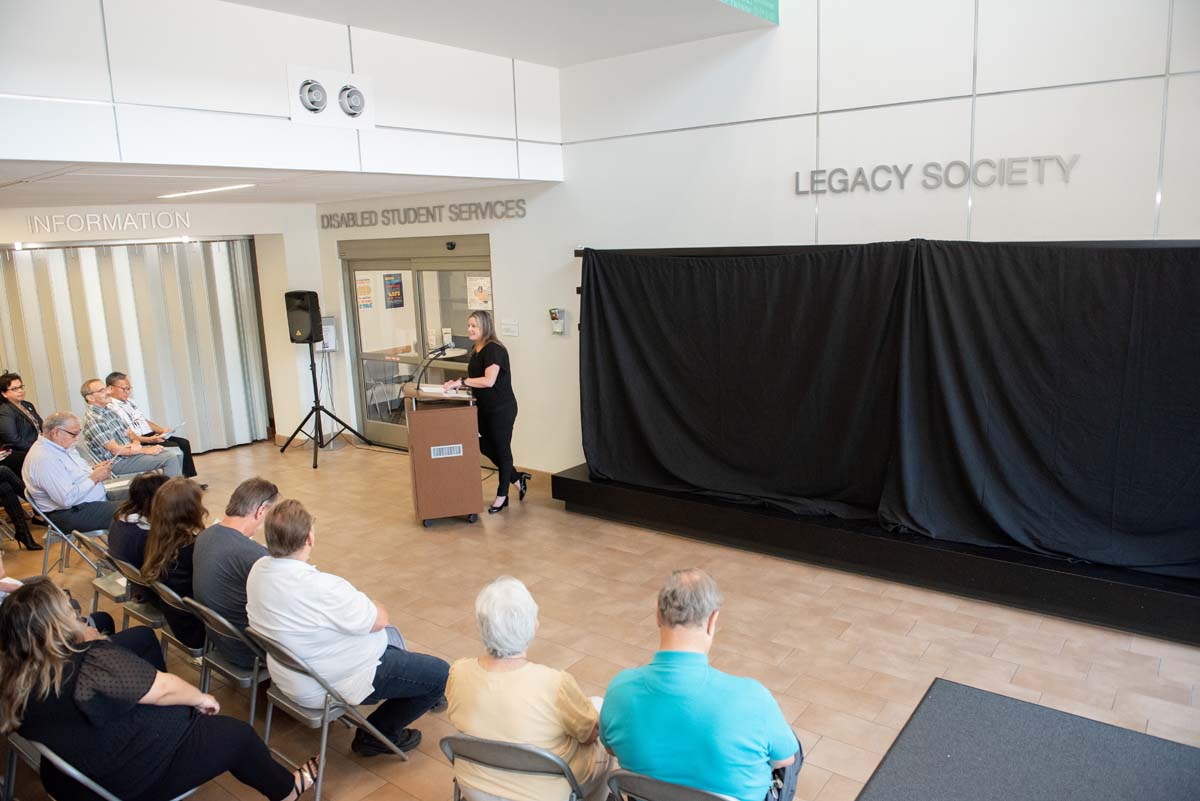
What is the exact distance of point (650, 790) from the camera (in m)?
2.34

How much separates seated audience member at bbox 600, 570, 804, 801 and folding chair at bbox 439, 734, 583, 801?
16cm

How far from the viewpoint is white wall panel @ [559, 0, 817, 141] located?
572 cm

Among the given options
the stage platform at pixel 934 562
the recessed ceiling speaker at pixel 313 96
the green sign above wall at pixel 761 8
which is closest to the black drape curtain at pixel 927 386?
the stage platform at pixel 934 562

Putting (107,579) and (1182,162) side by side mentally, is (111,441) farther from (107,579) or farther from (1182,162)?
(1182,162)

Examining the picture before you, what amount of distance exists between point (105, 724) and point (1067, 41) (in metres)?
5.47

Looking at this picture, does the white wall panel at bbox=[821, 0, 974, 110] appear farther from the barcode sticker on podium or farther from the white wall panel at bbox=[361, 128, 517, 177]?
the barcode sticker on podium

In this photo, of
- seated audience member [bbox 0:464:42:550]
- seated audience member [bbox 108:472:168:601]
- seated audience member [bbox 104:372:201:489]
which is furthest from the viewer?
seated audience member [bbox 104:372:201:489]

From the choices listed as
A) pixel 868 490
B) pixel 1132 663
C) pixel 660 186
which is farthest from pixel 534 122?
pixel 1132 663

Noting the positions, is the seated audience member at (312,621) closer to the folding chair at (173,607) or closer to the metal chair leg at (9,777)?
the folding chair at (173,607)

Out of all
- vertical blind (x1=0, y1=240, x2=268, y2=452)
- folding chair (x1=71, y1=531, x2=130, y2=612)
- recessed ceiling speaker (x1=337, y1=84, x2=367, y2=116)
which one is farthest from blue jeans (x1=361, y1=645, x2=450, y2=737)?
vertical blind (x1=0, y1=240, x2=268, y2=452)

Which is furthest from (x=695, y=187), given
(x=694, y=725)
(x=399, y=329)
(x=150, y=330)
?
(x=150, y=330)

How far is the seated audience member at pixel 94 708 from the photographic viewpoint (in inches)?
105

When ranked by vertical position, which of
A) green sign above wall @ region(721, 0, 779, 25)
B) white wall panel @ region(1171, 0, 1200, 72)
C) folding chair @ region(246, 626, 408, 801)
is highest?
green sign above wall @ region(721, 0, 779, 25)

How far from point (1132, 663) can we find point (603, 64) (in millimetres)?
5323
